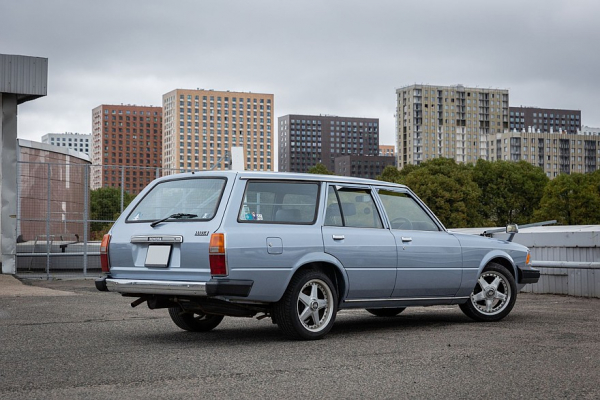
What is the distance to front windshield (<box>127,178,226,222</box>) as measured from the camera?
7.80 meters

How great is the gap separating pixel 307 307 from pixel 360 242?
0.96 metres

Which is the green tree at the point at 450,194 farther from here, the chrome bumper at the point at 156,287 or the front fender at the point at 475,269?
the chrome bumper at the point at 156,287

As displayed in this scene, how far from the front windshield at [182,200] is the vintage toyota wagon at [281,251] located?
0.5 inches

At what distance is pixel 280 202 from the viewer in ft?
26.7

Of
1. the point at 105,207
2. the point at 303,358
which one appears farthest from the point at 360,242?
the point at 105,207

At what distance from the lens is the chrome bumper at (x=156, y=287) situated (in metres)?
7.38

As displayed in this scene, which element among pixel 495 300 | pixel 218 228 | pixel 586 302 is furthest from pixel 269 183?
pixel 586 302

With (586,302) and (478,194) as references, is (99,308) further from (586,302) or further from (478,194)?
(478,194)

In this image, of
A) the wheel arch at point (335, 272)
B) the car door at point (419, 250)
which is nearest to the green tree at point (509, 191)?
the car door at point (419, 250)

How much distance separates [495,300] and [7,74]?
51.6ft

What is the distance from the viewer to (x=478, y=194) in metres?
84.9

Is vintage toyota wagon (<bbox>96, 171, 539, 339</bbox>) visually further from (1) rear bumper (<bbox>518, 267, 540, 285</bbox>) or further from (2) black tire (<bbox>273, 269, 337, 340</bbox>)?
(1) rear bumper (<bbox>518, 267, 540, 285</bbox>)

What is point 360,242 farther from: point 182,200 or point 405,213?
point 182,200

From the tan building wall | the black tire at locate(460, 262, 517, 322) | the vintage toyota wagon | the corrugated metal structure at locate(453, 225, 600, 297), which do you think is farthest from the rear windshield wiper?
the tan building wall
